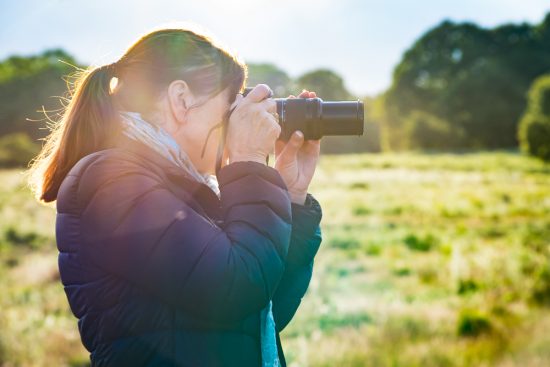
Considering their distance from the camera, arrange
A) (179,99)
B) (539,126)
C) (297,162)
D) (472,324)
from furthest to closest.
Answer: (539,126) < (472,324) < (297,162) < (179,99)

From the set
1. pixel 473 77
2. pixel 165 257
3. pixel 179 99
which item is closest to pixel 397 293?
pixel 179 99

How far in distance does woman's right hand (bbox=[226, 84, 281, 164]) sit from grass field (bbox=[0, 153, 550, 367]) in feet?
3.51

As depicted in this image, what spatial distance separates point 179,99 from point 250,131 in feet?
0.57

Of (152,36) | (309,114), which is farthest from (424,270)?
(152,36)

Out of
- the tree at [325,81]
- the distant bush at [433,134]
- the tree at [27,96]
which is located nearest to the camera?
the tree at [27,96]

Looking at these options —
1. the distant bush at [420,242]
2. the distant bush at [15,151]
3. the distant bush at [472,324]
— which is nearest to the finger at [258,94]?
the distant bush at [472,324]

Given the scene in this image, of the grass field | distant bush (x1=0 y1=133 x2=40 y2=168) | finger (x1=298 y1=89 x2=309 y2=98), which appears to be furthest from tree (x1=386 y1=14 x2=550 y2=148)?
finger (x1=298 y1=89 x2=309 y2=98)

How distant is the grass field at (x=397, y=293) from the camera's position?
13.2ft

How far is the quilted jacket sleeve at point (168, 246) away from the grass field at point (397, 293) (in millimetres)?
1096

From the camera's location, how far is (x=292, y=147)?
1681 mm

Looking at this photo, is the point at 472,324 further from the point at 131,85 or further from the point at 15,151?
the point at 15,151

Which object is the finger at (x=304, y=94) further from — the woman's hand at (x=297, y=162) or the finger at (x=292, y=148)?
the finger at (x=292, y=148)

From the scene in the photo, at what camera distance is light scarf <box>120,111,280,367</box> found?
132cm

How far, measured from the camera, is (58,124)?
155cm
